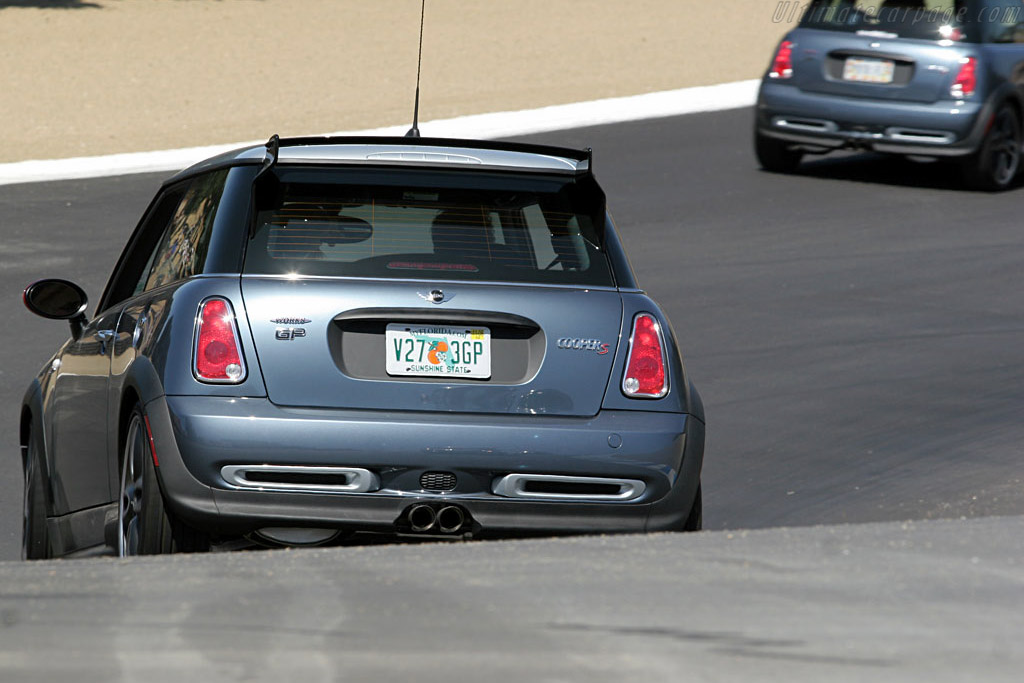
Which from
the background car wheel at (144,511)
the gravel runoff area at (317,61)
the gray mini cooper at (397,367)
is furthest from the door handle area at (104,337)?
the gravel runoff area at (317,61)

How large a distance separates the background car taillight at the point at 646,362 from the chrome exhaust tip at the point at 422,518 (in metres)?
0.75

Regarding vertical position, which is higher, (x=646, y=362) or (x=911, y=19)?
(x=646, y=362)

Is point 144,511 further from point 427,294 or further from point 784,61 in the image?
point 784,61

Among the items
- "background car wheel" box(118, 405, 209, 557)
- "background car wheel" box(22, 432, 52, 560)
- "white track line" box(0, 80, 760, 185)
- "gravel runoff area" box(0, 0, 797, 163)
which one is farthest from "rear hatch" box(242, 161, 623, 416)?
"gravel runoff area" box(0, 0, 797, 163)

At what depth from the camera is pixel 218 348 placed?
589 centimetres

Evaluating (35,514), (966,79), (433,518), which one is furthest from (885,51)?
(433,518)

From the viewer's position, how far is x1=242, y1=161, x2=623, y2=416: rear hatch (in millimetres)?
5902

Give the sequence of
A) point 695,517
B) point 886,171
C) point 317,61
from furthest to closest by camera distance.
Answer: point 317,61 → point 886,171 → point 695,517

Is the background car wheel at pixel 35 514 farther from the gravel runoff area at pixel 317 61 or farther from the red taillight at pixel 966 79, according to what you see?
the gravel runoff area at pixel 317 61

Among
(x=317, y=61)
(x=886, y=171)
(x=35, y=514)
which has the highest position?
(x=35, y=514)

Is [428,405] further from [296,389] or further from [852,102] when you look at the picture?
[852,102]

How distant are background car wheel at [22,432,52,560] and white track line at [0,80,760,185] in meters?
9.52

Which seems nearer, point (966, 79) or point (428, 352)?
point (428, 352)

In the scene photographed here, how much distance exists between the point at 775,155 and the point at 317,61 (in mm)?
12377
